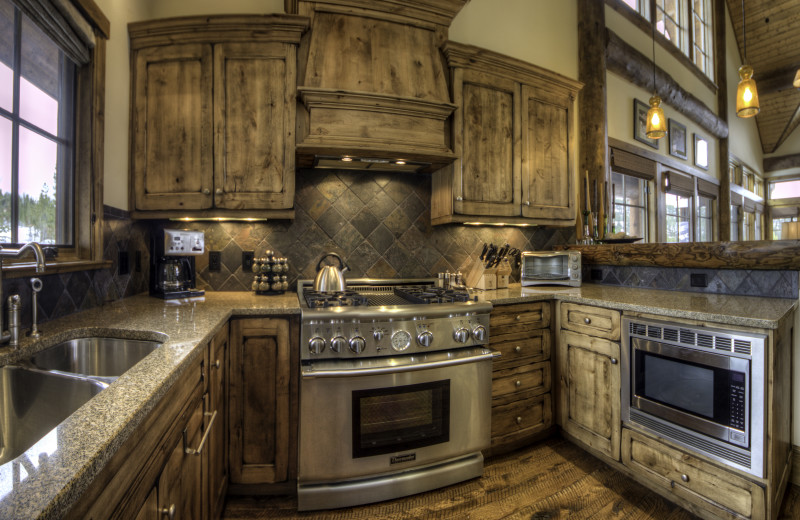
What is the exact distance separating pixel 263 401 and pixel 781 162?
10.9 meters

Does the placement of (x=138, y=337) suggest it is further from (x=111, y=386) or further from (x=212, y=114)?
(x=212, y=114)

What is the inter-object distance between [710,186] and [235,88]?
703cm

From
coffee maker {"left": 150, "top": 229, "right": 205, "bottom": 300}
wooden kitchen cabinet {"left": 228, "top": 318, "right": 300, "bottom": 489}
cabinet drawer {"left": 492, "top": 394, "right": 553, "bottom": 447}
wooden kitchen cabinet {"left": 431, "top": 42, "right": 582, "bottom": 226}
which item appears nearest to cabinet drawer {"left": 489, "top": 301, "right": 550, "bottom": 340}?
cabinet drawer {"left": 492, "top": 394, "right": 553, "bottom": 447}

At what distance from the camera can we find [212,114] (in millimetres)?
2045

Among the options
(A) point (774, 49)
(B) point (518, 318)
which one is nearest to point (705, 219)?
(A) point (774, 49)

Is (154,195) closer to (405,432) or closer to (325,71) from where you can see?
(325,71)

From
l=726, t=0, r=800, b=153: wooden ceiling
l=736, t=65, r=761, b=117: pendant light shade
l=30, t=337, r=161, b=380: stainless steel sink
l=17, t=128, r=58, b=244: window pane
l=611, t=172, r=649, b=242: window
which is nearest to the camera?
l=30, t=337, r=161, b=380: stainless steel sink

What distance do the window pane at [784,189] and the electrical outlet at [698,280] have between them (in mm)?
8380

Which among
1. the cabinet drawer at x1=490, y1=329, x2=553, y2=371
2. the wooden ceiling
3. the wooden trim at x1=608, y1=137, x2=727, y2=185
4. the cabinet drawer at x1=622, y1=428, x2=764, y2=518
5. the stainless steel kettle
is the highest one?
the wooden ceiling

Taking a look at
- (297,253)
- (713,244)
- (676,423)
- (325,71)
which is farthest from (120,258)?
(713,244)

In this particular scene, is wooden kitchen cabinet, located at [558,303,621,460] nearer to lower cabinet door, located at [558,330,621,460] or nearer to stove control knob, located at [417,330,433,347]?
lower cabinet door, located at [558,330,621,460]

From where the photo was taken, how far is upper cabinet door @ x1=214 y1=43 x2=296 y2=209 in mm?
2049

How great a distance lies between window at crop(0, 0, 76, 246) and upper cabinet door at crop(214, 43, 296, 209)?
25.0 inches

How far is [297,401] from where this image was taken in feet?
5.92
